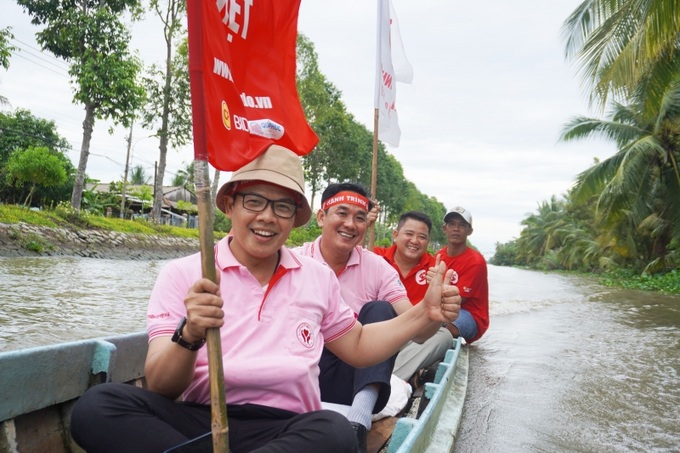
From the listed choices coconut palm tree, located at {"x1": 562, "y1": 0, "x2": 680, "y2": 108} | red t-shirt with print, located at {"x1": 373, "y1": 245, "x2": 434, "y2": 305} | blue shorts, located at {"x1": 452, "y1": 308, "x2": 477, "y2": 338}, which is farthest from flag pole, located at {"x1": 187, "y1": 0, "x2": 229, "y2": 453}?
coconut palm tree, located at {"x1": 562, "y1": 0, "x2": 680, "y2": 108}

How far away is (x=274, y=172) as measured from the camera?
Result: 75.7 inches

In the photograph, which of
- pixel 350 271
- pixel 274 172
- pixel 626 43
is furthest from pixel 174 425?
pixel 626 43

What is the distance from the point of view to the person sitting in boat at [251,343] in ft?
5.53

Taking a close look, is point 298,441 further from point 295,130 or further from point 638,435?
point 638,435

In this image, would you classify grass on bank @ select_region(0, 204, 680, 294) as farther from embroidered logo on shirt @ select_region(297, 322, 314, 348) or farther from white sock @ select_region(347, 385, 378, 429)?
embroidered logo on shirt @ select_region(297, 322, 314, 348)

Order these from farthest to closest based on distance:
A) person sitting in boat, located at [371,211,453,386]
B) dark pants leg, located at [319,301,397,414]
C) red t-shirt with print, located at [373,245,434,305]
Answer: red t-shirt with print, located at [373,245,434,305]
person sitting in boat, located at [371,211,453,386]
dark pants leg, located at [319,301,397,414]

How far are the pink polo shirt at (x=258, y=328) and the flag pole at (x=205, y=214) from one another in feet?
1.14

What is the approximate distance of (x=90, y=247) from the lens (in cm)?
1622

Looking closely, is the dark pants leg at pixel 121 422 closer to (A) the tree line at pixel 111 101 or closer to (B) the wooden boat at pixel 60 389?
(B) the wooden boat at pixel 60 389

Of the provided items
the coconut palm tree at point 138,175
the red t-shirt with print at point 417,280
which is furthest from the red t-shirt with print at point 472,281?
the coconut palm tree at point 138,175

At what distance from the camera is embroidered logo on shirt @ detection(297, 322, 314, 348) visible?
1.96 meters

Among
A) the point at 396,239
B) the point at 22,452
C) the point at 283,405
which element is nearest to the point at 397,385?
the point at 396,239

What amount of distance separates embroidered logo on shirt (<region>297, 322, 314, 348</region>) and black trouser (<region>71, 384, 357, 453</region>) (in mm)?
241

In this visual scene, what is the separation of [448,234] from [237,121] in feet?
12.9
